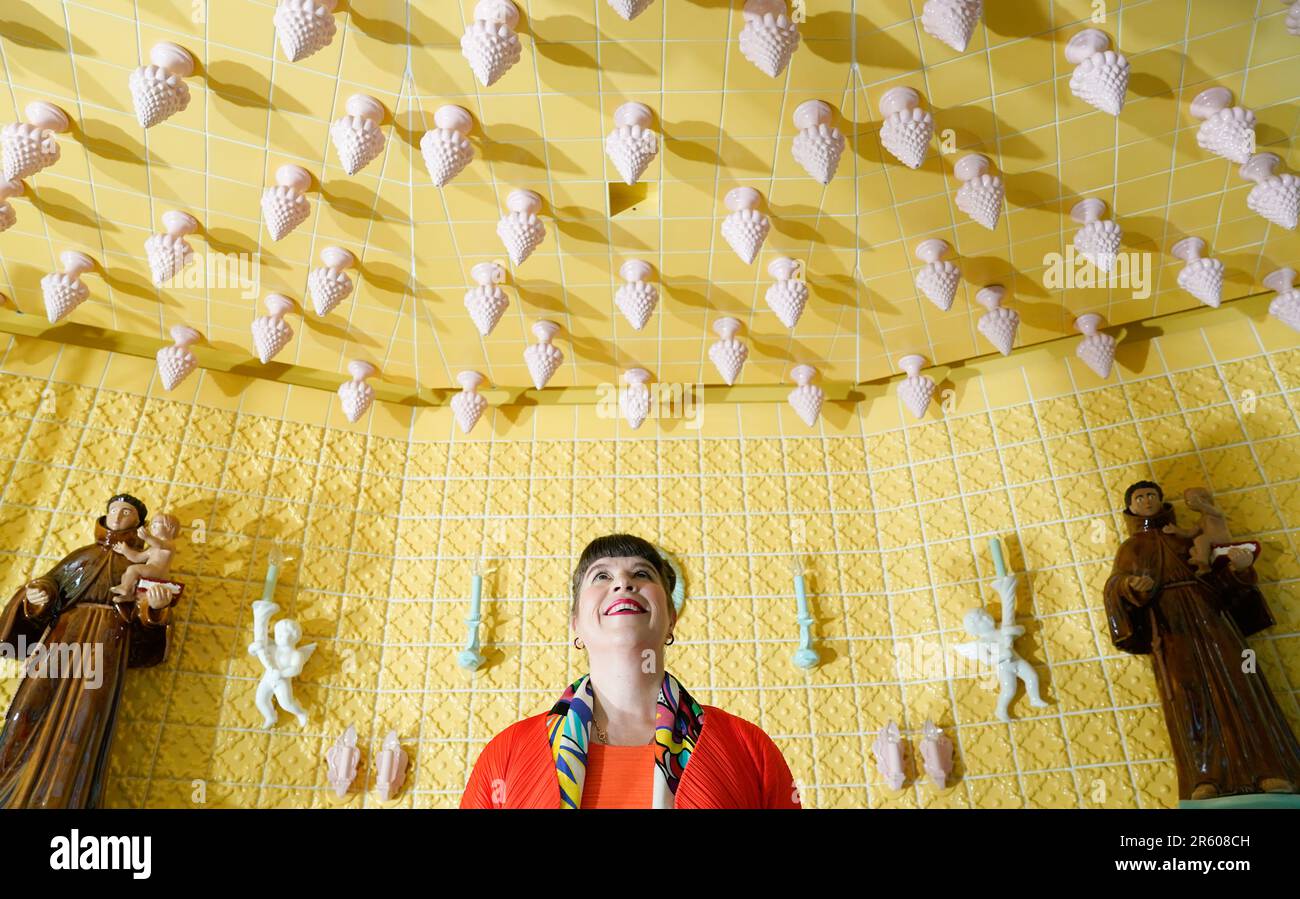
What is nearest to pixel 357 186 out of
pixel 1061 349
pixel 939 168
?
pixel 939 168

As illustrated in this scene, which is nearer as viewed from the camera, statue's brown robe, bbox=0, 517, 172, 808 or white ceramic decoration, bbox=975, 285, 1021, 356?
statue's brown robe, bbox=0, 517, 172, 808

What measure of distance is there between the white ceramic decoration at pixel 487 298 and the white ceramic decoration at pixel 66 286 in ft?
6.27

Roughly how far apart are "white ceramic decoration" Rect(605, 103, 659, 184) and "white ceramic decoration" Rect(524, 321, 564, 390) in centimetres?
124

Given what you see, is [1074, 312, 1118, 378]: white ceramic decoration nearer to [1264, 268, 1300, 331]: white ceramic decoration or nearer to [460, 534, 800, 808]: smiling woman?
[1264, 268, 1300, 331]: white ceramic decoration

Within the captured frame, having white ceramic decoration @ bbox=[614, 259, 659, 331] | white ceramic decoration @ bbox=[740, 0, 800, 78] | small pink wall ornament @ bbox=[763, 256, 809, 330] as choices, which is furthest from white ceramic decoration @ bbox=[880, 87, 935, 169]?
white ceramic decoration @ bbox=[614, 259, 659, 331]

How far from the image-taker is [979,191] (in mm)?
3777

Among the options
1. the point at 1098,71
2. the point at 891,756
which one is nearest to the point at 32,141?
the point at 1098,71

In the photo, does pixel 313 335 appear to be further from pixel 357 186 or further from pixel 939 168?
pixel 939 168

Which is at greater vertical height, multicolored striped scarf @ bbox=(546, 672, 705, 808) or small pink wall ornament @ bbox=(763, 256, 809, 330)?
small pink wall ornament @ bbox=(763, 256, 809, 330)

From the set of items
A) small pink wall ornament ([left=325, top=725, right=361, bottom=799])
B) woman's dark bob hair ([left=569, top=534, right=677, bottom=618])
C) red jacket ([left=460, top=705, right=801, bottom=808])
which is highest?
small pink wall ornament ([left=325, top=725, right=361, bottom=799])

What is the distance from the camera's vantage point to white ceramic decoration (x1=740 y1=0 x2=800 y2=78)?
319 cm

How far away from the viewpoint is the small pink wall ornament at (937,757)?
13.3ft

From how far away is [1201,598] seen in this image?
375 centimetres
